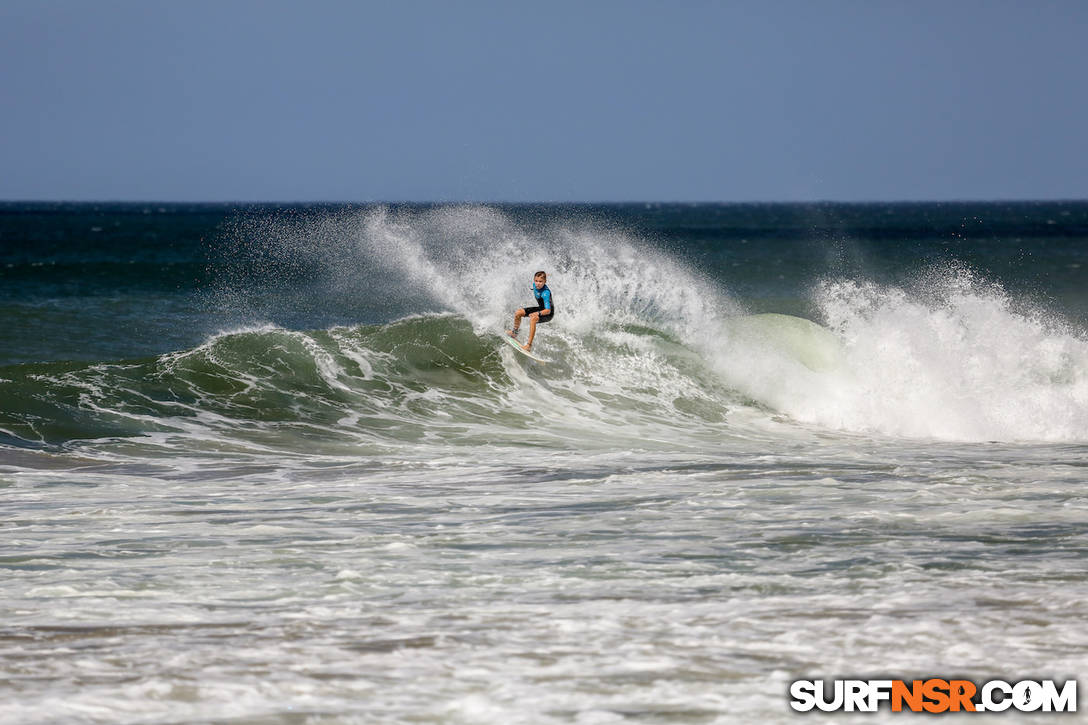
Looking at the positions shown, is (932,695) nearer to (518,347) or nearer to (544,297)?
(544,297)

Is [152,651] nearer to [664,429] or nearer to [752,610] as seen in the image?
[752,610]

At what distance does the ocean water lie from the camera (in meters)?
5.41

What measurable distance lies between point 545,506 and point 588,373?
849cm

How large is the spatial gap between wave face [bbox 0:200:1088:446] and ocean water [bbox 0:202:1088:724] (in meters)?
0.07

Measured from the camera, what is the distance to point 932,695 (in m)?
5.09

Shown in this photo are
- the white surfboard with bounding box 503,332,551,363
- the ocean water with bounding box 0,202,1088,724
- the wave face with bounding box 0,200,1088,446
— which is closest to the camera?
the ocean water with bounding box 0,202,1088,724

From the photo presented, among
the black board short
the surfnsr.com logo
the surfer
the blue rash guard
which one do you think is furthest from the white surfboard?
the surfnsr.com logo

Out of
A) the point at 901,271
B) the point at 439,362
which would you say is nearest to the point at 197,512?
the point at 439,362

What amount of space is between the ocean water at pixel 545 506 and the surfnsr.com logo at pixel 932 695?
0.09 m

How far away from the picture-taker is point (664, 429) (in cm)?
1452

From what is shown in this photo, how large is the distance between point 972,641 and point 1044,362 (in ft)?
40.3

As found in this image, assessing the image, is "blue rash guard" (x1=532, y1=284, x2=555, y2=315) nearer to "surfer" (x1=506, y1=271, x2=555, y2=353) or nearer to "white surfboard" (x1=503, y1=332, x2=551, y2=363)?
"surfer" (x1=506, y1=271, x2=555, y2=353)

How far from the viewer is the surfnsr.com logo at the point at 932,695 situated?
499cm

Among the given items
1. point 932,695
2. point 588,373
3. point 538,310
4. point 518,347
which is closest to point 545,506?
point 932,695
